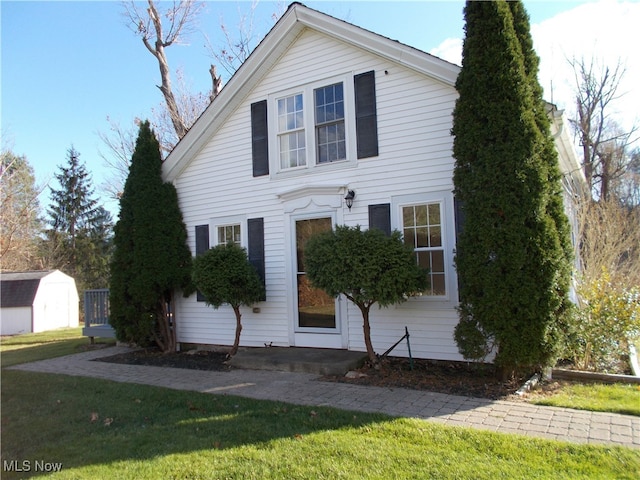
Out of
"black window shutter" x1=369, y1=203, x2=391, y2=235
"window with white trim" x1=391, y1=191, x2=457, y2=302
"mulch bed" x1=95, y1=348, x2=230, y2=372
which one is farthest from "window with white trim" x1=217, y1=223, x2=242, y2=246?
"window with white trim" x1=391, y1=191, x2=457, y2=302

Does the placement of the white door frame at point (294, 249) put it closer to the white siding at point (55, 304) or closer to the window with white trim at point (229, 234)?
the window with white trim at point (229, 234)

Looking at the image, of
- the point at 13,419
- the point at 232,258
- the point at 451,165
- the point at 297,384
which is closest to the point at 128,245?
the point at 232,258

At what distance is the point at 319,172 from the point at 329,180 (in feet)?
1.00

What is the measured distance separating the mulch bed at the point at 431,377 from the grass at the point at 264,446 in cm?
144

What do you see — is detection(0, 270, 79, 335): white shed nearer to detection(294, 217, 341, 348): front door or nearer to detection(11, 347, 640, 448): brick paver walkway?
detection(11, 347, 640, 448): brick paver walkway

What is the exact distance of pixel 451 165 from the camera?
7.09 metres

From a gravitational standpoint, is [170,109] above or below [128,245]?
above

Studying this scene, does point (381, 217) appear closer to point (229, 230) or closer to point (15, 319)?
point (229, 230)

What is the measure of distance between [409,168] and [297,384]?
4.02 meters

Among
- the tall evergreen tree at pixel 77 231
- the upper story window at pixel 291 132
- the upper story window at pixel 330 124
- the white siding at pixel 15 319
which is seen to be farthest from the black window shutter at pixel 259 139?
the tall evergreen tree at pixel 77 231

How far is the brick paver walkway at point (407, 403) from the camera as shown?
4242 mm

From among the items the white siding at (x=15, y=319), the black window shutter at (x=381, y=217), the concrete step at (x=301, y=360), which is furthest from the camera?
the white siding at (x=15, y=319)

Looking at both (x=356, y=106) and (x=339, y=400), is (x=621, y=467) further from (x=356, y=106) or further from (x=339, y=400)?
(x=356, y=106)

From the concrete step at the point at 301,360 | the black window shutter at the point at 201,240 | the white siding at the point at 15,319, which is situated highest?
the black window shutter at the point at 201,240
